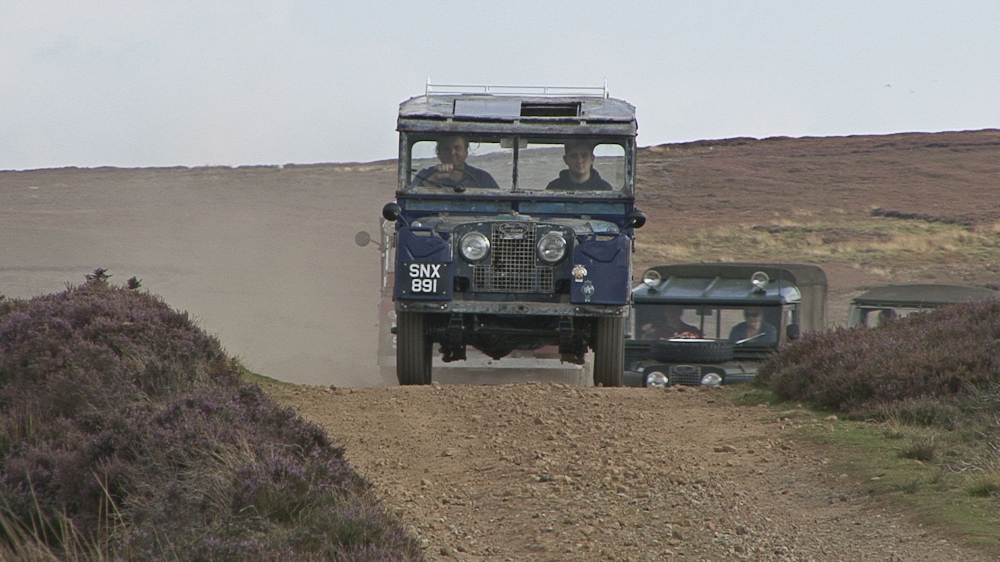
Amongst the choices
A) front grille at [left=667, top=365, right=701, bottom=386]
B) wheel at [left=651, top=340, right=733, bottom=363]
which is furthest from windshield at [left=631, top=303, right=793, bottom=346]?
front grille at [left=667, top=365, right=701, bottom=386]

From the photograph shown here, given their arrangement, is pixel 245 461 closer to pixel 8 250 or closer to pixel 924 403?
pixel 924 403

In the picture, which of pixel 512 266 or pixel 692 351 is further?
pixel 692 351

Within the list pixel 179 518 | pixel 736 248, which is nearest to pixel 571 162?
pixel 179 518

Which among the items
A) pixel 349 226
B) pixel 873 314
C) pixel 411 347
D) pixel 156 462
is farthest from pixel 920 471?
pixel 349 226

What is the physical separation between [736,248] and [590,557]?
1704 inches

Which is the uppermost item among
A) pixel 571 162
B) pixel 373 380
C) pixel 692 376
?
pixel 571 162

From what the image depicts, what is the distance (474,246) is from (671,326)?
355 centimetres

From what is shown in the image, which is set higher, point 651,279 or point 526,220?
point 526,220

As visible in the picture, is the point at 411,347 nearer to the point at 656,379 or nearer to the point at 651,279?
the point at 656,379

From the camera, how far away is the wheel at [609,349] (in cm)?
1065

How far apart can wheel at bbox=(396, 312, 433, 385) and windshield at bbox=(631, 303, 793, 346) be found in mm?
3067

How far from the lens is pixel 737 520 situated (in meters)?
5.86

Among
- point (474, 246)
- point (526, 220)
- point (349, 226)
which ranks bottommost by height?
point (349, 226)

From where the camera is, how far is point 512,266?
1038 cm
